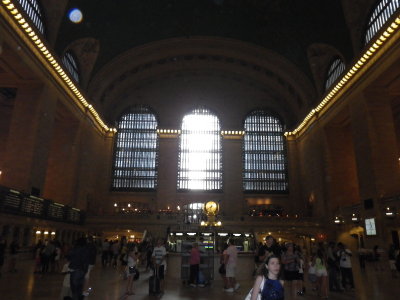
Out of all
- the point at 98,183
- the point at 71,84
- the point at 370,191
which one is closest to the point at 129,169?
the point at 98,183

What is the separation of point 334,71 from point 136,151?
19882 millimetres

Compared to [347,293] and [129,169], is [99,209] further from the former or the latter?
[347,293]

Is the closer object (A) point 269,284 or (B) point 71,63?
(A) point 269,284

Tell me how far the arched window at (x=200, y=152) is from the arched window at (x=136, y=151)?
2.98 m

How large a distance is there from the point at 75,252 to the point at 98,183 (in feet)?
85.9

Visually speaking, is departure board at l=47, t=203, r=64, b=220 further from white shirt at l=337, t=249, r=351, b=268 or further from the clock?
white shirt at l=337, t=249, r=351, b=268

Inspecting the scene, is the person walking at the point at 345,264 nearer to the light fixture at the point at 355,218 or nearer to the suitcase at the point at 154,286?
the suitcase at the point at 154,286

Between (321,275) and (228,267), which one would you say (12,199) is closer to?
(228,267)

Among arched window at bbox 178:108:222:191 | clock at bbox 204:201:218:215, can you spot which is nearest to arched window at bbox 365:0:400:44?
clock at bbox 204:201:218:215

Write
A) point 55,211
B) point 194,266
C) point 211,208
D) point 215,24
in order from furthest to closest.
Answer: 1. point 215,24
2. point 55,211
3. point 211,208
4. point 194,266

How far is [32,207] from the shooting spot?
54.4 feet

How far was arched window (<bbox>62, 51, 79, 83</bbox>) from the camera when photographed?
22.7 meters

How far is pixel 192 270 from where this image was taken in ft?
27.9

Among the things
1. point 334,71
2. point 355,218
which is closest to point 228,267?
point 355,218
